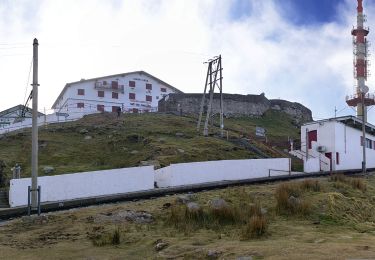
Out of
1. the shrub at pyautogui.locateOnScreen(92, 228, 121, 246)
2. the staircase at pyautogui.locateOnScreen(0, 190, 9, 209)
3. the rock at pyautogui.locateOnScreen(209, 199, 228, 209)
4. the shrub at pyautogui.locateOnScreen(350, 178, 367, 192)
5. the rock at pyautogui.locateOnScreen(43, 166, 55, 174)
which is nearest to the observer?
the shrub at pyautogui.locateOnScreen(92, 228, 121, 246)

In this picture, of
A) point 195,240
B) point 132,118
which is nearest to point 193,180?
point 195,240

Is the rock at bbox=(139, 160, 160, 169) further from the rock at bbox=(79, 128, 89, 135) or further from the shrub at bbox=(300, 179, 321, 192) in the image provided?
the rock at bbox=(79, 128, 89, 135)

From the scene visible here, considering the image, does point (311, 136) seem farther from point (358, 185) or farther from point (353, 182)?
point (358, 185)

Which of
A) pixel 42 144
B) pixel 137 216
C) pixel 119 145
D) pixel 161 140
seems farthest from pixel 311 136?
pixel 137 216

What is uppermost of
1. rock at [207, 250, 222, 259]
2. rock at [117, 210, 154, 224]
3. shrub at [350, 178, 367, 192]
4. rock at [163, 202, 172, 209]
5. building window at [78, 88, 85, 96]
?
building window at [78, 88, 85, 96]

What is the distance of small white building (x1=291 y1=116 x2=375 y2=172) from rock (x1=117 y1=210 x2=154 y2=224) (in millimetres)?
25757

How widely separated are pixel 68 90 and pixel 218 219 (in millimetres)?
67685

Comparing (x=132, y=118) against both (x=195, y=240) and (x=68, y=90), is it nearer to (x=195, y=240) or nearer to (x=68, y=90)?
(x=68, y=90)

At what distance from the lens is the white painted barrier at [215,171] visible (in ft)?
111

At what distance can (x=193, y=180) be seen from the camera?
3456 centimetres

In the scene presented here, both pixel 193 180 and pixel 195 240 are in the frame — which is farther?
pixel 193 180

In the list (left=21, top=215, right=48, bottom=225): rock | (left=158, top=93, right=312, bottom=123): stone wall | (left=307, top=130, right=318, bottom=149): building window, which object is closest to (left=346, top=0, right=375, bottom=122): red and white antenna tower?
(left=158, top=93, right=312, bottom=123): stone wall

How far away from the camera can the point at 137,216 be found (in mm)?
20828

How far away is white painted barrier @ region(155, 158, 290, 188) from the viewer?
3391 centimetres
